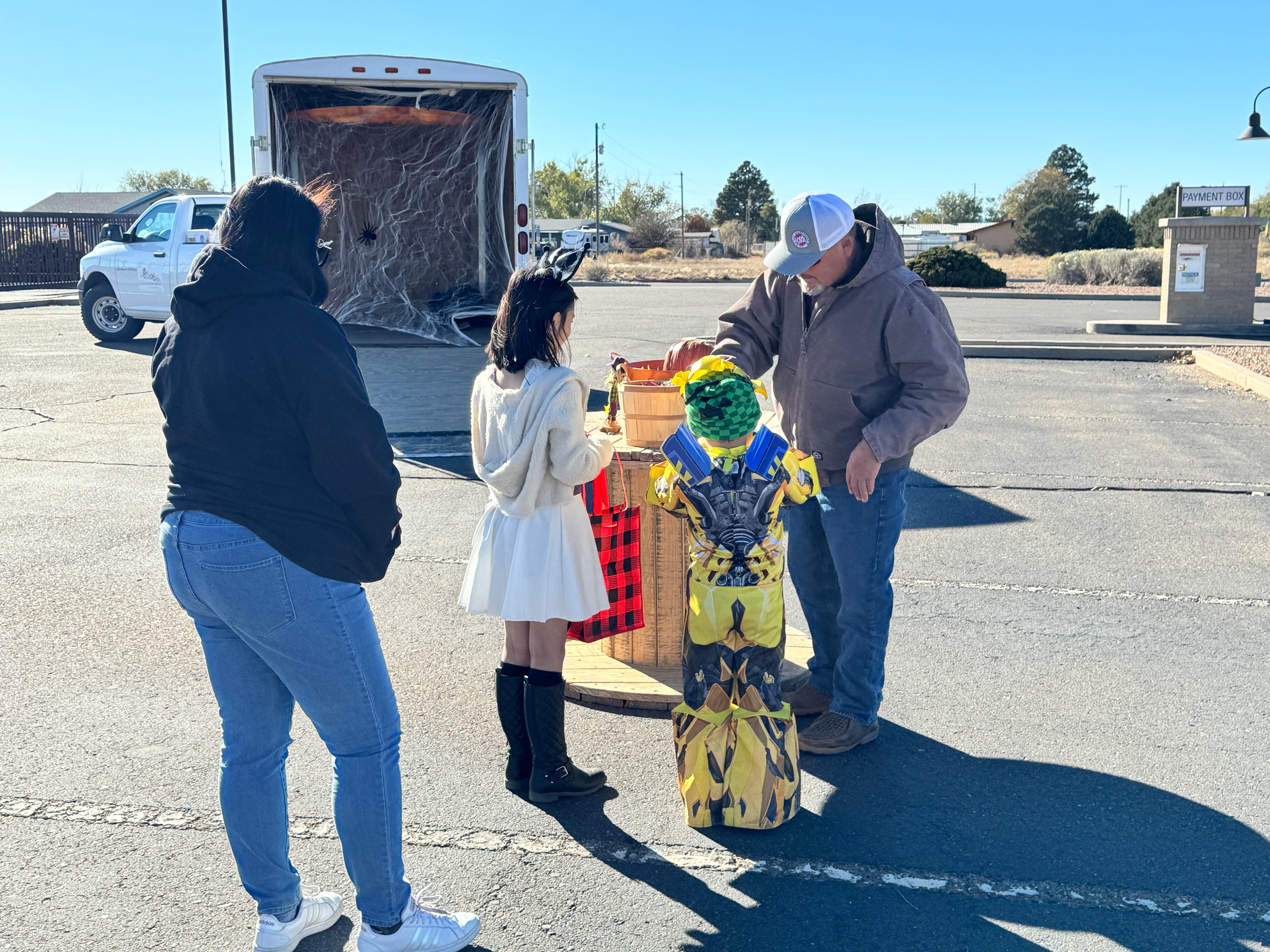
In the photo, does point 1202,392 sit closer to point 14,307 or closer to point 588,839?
point 588,839

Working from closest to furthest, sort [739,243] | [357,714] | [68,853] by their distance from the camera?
1. [357,714]
2. [68,853]
3. [739,243]

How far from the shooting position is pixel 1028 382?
43.7 ft

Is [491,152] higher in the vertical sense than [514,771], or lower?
higher

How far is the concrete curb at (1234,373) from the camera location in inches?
473

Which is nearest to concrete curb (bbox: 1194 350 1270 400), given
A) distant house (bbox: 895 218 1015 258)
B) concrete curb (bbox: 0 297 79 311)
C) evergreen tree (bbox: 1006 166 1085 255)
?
concrete curb (bbox: 0 297 79 311)

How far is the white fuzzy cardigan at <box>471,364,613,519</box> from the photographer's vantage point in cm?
329

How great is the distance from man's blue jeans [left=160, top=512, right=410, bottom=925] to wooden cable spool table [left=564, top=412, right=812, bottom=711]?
1715mm

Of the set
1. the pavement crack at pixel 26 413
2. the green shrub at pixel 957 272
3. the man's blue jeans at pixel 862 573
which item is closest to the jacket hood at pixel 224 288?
the man's blue jeans at pixel 862 573

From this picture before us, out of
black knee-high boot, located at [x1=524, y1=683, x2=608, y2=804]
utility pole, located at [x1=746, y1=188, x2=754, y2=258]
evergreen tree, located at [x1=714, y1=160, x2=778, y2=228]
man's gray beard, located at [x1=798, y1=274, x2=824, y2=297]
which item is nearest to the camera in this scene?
black knee-high boot, located at [x1=524, y1=683, x2=608, y2=804]

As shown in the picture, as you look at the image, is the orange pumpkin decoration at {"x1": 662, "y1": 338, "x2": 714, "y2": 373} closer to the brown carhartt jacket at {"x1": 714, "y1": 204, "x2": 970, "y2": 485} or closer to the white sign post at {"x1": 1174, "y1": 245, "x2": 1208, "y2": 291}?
the brown carhartt jacket at {"x1": 714, "y1": 204, "x2": 970, "y2": 485}

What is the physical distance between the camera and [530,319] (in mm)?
3285

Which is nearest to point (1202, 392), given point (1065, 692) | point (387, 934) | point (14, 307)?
point (1065, 692)

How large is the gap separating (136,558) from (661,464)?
381 centimetres

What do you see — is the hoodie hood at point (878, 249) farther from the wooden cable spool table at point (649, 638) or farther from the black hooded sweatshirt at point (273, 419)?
the black hooded sweatshirt at point (273, 419)
